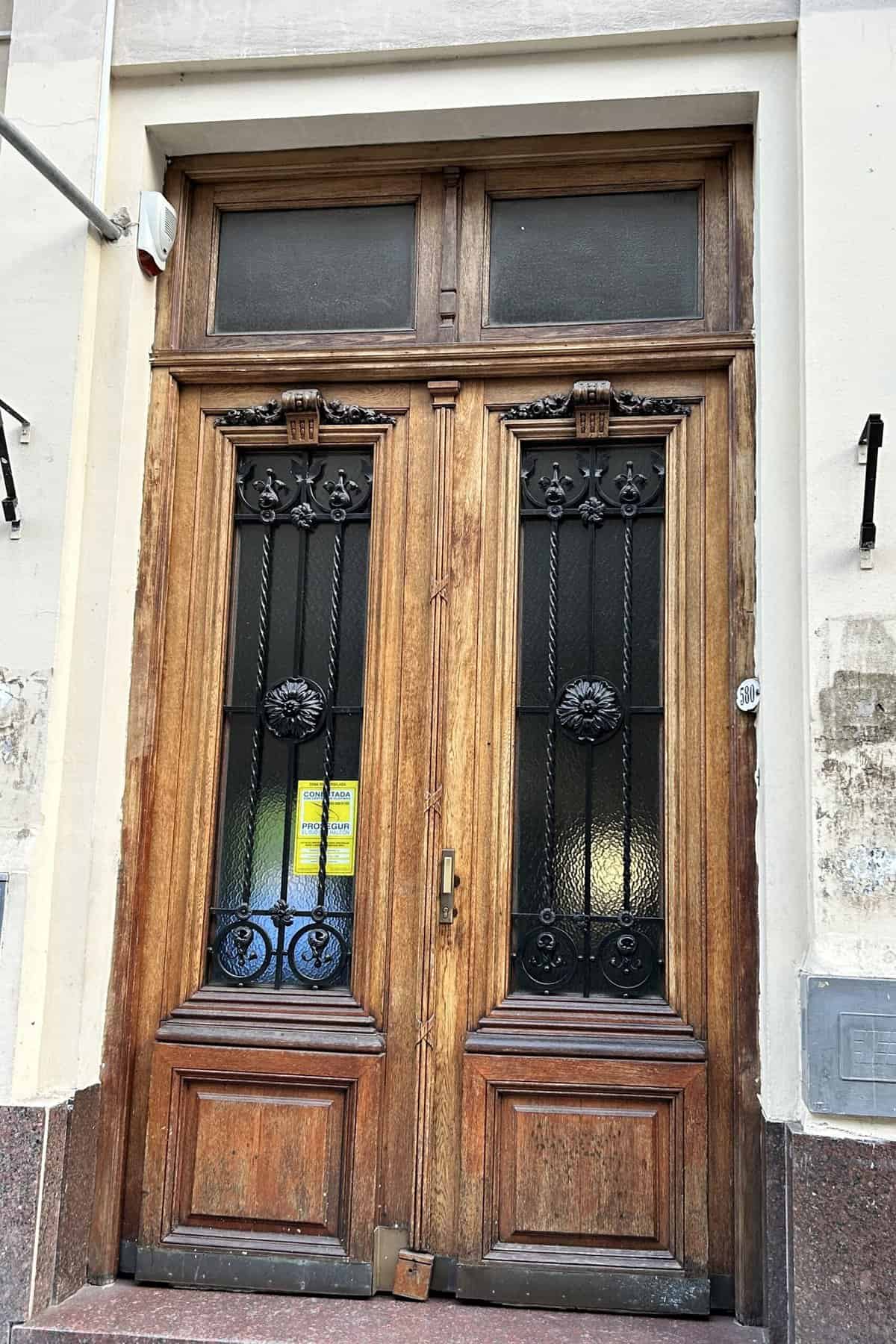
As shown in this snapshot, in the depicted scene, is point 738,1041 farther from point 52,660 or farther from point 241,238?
point 241,238

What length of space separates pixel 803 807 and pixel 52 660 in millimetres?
2313

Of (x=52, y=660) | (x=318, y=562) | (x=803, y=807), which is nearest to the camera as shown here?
(x=803, y=807)

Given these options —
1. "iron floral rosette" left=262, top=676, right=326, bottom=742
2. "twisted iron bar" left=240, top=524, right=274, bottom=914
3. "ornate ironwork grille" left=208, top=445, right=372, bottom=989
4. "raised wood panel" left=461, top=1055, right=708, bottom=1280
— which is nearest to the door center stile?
"raised wood panel" left=461, top=1055, right=708, bottom=1280

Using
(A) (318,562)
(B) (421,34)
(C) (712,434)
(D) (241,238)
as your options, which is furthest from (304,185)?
(C) (712,434)

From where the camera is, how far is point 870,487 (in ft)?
11.6

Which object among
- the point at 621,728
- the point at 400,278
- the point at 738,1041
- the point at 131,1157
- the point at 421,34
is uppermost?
the point at 421,34

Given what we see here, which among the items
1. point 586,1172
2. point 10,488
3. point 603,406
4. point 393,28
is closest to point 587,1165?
point 586,1172

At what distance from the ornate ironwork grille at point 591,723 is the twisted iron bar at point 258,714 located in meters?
0.85

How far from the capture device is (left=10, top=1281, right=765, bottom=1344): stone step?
11.6ft

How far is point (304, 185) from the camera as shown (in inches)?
175

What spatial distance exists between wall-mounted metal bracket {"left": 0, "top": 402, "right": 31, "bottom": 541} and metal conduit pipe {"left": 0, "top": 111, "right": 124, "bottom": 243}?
68cm

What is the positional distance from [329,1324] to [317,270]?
3.36 metres

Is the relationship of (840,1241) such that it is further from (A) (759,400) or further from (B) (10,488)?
(B) (10,488)

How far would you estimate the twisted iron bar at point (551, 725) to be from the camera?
3977 millimetres
